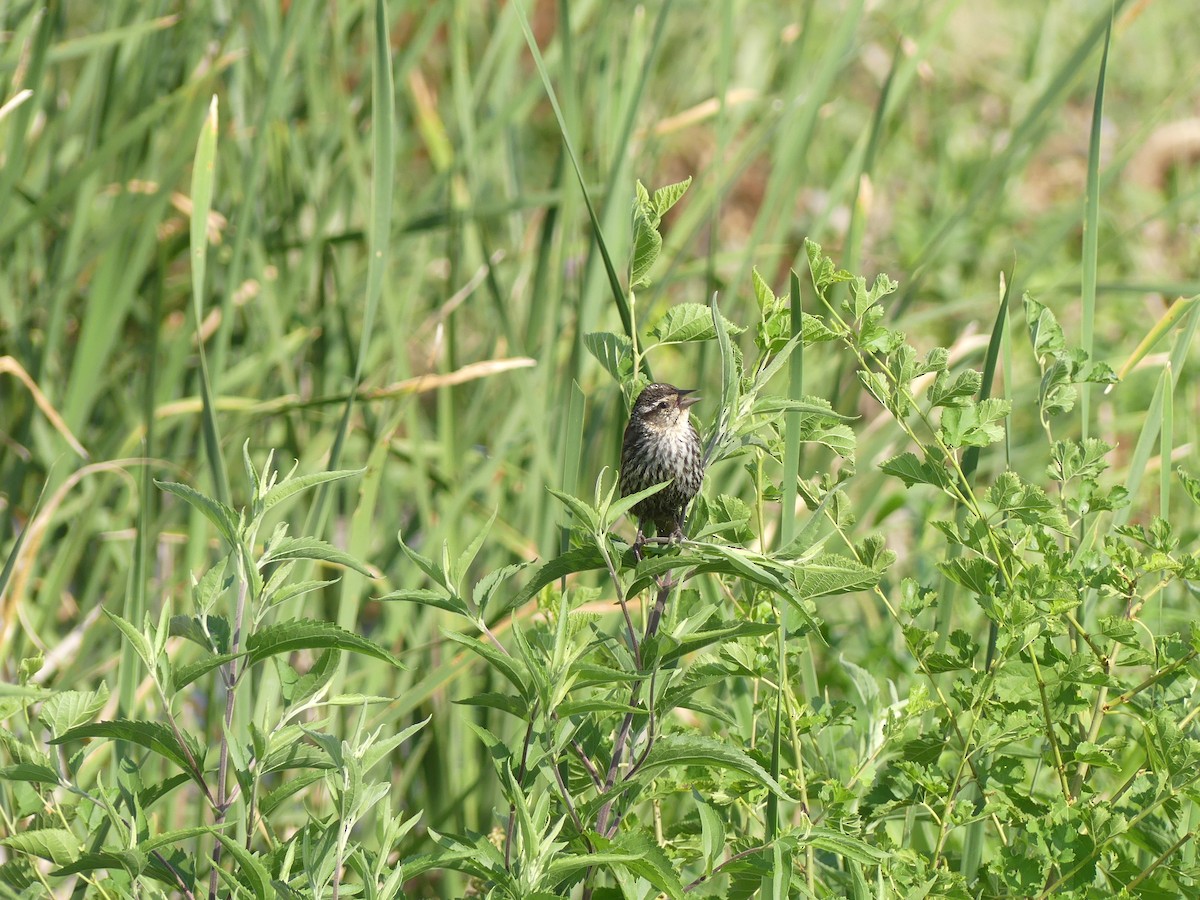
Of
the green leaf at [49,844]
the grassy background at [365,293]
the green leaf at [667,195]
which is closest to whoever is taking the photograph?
the green leaf at [49,844]

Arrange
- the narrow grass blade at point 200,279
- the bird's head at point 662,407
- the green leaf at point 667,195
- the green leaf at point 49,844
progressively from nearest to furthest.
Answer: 1. the green leaf at point 49,844
2. the green leaf at point 667,195
3. the bird's head at point 662,407
4. the narrow grass blade at point 200,279

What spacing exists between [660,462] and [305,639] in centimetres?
59

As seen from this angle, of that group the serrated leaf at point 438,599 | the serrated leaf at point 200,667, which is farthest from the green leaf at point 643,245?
the serrated leaf at point 200,667

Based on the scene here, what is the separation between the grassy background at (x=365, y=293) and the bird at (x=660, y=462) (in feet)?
0.45

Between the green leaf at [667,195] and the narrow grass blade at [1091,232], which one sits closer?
the green leaf at [667,195]

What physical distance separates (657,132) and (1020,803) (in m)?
2.35

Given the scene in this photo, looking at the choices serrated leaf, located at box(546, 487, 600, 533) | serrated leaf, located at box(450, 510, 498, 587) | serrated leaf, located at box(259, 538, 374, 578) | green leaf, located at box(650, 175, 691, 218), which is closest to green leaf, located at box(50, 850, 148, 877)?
serrated leaf, located at box(259, 538, 374, 578)

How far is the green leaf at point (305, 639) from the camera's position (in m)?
Answer: 1.41

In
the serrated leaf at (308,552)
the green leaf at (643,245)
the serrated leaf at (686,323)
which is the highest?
the green leaf at (643,245)

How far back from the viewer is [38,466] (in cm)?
320

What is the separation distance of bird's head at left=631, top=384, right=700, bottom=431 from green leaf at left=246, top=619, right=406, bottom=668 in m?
0.58

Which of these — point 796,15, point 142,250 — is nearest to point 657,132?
point 142,250

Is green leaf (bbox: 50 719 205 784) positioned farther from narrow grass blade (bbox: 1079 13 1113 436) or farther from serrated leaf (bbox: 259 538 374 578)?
narrow grass blade (bbox: 1079 13 1113 436)

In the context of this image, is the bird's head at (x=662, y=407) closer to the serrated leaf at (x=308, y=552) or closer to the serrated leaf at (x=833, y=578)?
the serrated leaf at (x=833, y=578)
